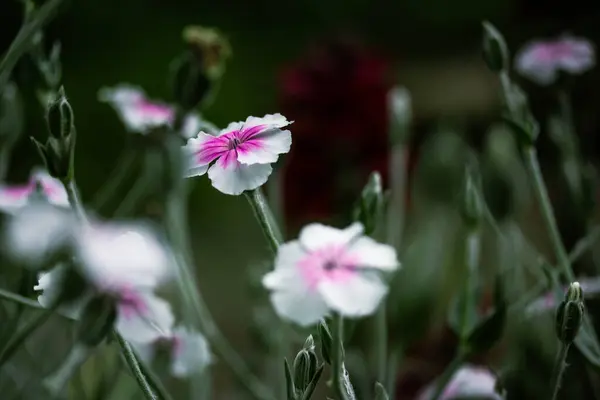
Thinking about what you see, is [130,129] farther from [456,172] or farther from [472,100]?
[472,100]

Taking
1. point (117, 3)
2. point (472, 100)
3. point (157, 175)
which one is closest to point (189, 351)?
point (157, 175)

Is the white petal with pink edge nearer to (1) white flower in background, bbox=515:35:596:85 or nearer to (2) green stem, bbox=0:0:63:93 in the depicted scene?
(2) green stem, bbox=0:0:63:93

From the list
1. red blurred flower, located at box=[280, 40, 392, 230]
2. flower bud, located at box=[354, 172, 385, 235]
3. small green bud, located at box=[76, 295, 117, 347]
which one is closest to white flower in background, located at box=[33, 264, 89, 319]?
small green bud, located at box=[76, 295, 117, 347]

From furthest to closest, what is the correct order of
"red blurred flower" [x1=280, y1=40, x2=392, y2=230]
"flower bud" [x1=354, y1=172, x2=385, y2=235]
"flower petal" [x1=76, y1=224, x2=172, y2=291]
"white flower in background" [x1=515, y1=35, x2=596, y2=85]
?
"red blurred flower" [x1=280, y1=40, x2=392, y2=230] < "white flower in background" [x1=515, y1=35, x2=596, y2=85] < "flower bud" [x1=354, y1=172, x2=385, y2=235] < "flower petal" [x1=76, y1=224, x2=172, y2=291]

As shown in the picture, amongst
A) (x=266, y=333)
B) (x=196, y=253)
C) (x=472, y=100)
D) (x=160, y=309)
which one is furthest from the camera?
(x=472, y=100)

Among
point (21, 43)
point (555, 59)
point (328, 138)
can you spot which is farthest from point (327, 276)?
point (328, 138)

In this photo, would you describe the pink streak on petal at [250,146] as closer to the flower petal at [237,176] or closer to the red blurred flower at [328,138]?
the flower petal at [237,176]
